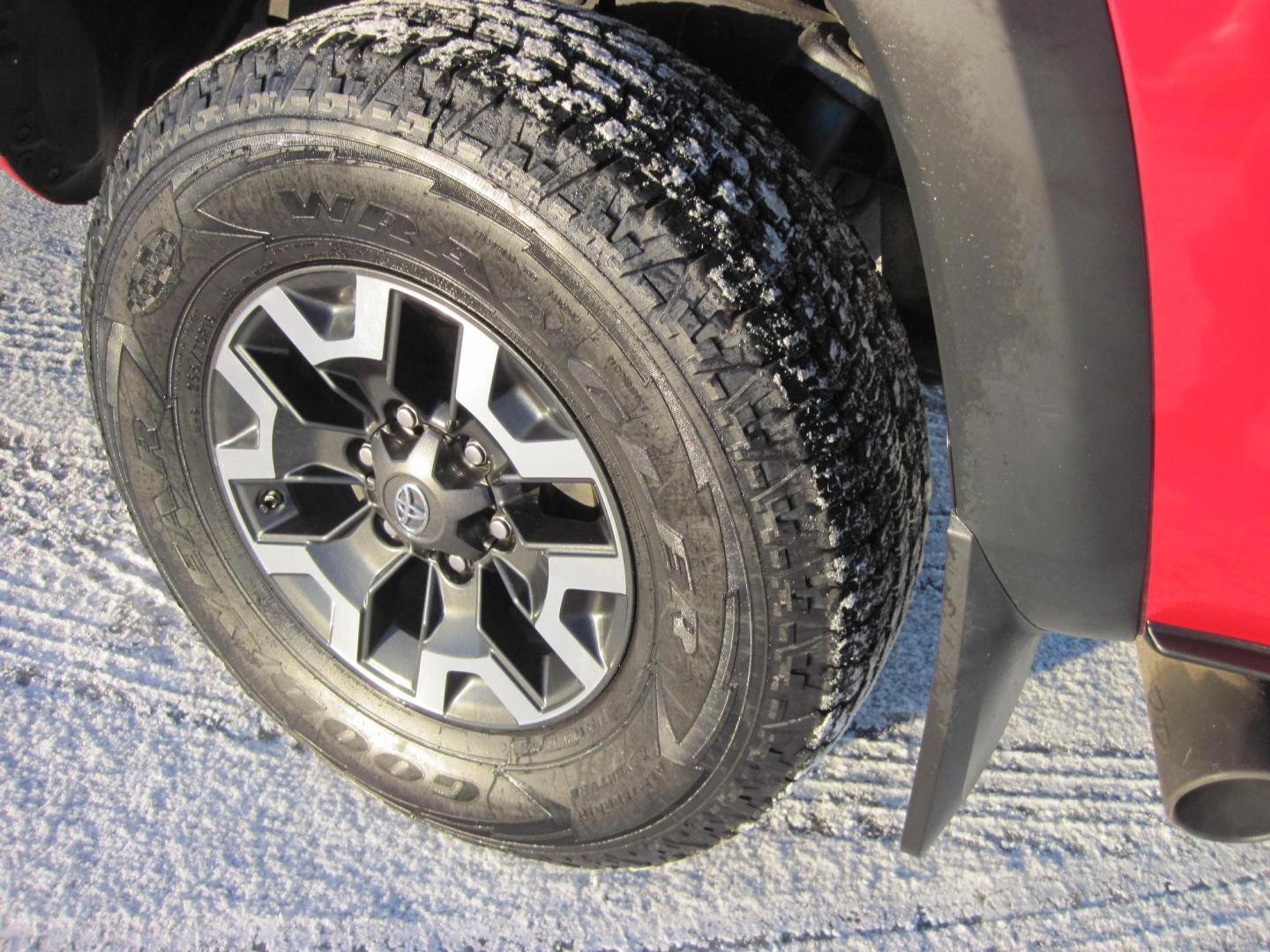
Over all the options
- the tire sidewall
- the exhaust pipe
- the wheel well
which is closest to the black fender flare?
the exhaust pipe

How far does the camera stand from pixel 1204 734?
1.33 m

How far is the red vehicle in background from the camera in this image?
1087mm

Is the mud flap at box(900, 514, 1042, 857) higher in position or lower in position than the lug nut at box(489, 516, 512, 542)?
higher

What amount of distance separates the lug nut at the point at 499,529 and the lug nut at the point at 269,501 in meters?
0.44

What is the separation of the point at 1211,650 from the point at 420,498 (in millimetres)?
1143

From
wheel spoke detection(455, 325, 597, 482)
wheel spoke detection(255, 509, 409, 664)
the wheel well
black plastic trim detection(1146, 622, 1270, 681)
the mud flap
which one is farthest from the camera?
wheel spoke detection(255, 509, 409, 664)

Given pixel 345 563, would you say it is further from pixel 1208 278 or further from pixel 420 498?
pixel 1208 278

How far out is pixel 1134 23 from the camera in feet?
3.22

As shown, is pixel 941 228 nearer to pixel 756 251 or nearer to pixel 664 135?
pixel 756 251

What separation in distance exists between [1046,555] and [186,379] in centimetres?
138

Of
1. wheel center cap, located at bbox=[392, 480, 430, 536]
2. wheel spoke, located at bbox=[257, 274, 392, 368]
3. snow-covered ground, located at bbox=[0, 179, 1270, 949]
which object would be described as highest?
wheel spoke, located at bbox=[257, 274, 392, 368]

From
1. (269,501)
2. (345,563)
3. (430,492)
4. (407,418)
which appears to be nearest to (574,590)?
(430,492)

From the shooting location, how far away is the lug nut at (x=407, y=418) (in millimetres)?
1713

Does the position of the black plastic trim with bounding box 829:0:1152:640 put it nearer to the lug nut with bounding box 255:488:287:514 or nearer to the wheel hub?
the wheel hub
